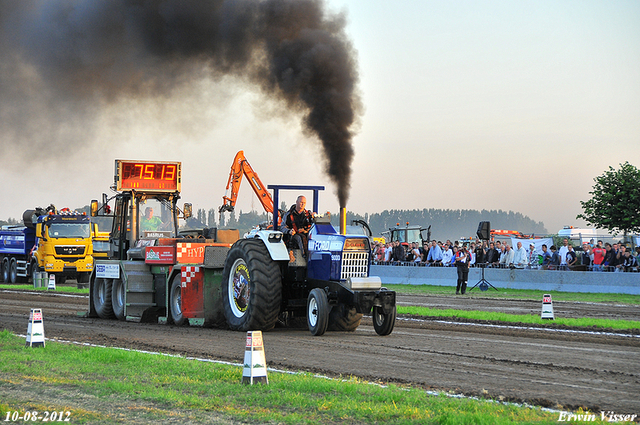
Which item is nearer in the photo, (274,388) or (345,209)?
(274,388)

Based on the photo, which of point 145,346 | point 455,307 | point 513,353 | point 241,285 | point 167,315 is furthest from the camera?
point 455,307

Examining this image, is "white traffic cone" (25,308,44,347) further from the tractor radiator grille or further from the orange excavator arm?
the orange excavator arm

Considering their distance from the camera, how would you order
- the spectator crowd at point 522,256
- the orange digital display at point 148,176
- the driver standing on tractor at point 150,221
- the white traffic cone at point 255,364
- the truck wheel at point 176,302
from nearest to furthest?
1. the white traffic cone at point 255,364
2. the truck wheel at point 176,302
3. the orange digital display at point 148,176
4. the driver standing on tractor at point 150,221
5. the spectator crowd at point 522,256

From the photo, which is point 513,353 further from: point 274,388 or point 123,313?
point 123,313

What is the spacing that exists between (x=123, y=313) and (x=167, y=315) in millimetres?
1469

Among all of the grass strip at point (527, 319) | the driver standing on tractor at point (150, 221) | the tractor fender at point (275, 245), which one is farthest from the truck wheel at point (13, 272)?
the tractor fender at point (275, 245)

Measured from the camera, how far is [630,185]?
43.6 m

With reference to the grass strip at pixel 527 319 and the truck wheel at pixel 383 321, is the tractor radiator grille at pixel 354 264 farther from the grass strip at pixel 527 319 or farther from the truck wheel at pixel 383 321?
the grass strip at pixel 527 319

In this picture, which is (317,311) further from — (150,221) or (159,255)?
(150,221)

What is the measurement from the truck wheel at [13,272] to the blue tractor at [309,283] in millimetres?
26437

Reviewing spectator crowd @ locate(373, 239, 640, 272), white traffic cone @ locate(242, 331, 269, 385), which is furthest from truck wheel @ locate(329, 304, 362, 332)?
spectator crowd @ locate(373, 239, 640, 272)

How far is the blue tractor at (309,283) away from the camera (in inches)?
496

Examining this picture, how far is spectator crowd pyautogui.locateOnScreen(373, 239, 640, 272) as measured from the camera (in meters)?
24.9

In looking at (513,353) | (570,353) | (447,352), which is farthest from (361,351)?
(570,353)
